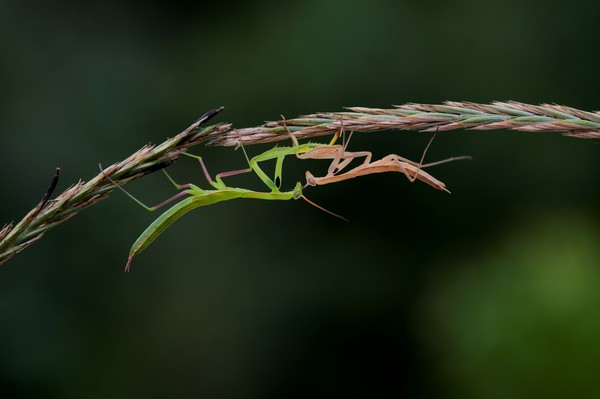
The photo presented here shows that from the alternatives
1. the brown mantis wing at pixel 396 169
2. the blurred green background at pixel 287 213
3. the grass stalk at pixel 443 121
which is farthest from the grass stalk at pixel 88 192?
the blurred green background at pixel 287 213

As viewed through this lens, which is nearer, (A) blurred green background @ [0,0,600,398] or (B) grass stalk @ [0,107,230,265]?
(B) grass stalk @ [0,107,230,265]

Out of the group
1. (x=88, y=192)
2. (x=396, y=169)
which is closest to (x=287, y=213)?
(x=396, y=169)

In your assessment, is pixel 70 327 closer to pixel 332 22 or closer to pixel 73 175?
pixel 73 175

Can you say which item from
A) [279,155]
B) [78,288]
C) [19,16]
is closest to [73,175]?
[78,288]

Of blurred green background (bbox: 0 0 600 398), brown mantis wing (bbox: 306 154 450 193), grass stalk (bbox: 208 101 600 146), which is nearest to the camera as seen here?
grass stalk (bbox: 208 101 600 146)

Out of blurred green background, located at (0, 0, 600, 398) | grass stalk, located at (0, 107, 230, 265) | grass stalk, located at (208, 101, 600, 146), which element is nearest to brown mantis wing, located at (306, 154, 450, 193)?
grass stalk, located at (208, 101, 600, 146)

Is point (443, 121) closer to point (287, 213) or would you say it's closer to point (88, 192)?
point (88, 192)

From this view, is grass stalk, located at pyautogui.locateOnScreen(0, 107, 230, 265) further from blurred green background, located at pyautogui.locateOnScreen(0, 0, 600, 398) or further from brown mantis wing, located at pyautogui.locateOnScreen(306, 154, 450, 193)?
blurred green background, located at pyautogui.locateOnScreen(0, 0, 600, 398)

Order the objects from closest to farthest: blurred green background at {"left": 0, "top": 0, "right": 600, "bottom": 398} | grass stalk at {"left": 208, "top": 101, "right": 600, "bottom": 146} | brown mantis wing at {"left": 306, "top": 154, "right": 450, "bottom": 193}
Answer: grass stalk at {"left": 208, "top": 101, "right": 600, "bottom": 146} → brown mantis wing at {"left": 306, "top": 154, "right": 450, "bottom": 193} → blurred green background at {"left": 0, "top": 0, "right": 600, "bottom": 398}

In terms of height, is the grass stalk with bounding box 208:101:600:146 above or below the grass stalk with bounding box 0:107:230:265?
above
